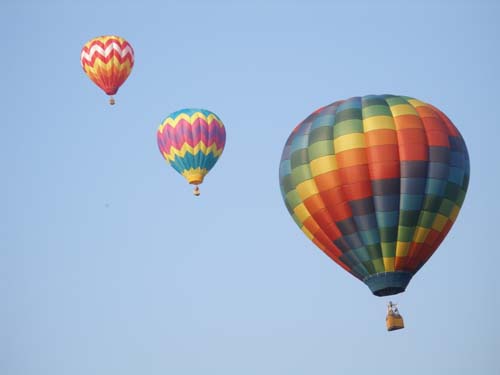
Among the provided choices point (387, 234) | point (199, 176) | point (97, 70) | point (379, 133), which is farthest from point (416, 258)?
point (97, 70)

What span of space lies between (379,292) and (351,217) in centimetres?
259

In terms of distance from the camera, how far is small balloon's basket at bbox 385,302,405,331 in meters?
42.4

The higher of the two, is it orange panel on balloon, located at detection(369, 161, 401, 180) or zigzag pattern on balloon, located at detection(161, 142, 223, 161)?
zigzag pattern on balloon, located at detection(161, 142, 223, 161)

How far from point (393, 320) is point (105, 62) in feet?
67.7

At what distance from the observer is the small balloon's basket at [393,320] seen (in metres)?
42.4

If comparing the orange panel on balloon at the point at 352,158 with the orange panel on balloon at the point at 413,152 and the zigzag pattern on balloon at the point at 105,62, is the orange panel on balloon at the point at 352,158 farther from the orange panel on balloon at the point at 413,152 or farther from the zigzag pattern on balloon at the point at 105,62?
the zigzag pattern on balloon at the point at 105,62

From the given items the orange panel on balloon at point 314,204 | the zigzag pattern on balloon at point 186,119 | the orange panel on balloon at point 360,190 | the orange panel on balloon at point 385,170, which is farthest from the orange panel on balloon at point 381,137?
the zigzag pattern on balloon at point 186,119

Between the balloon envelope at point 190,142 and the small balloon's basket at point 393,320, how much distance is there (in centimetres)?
1436

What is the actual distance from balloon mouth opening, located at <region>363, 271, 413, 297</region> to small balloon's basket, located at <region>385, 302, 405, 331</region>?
65 centimetres

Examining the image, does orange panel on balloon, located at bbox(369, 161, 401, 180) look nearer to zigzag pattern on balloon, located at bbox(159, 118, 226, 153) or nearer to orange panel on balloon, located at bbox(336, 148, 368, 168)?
orange panel on balloon, located at bbox(336, 148, 368, 168)

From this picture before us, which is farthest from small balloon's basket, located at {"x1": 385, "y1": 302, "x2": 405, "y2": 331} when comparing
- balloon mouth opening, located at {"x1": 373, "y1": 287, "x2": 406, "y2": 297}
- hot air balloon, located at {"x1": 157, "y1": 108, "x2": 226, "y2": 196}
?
hot air balloon, located at {"x1": 157, "y1": 108, "x2": 226, "y2": 196}

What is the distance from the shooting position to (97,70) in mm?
56844

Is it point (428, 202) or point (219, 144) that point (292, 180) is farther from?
point (219, 144)

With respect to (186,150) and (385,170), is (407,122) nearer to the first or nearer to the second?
(385,170)
